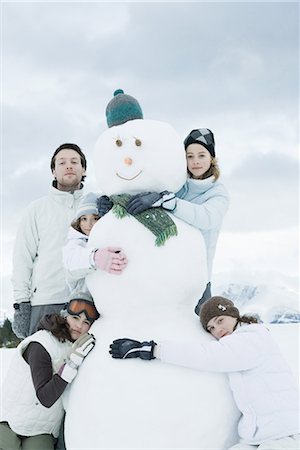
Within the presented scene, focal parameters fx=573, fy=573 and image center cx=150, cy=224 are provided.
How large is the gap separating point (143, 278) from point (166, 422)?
616mm

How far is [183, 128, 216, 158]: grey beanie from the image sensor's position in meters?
2.99

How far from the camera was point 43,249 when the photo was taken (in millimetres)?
3393

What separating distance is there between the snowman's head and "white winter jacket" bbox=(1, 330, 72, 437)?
2.73ft

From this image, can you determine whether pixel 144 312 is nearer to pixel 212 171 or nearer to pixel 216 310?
pixel 216 310

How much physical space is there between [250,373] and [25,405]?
115 cm

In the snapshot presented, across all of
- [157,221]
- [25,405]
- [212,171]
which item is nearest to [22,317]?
[25,405]

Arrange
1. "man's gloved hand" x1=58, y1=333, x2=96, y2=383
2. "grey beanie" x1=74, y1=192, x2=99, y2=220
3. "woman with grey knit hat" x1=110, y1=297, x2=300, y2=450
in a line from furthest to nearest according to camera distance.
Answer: "grey beanie" x1=74, y1=192, x2=99, y2=220 < "man's gloved hand" x1=58, y1=333, x2=96, y2=383 < "woman with grey knit hat" x1=110, y1=297, x2=300, y2=450

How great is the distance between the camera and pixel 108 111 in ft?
9.64

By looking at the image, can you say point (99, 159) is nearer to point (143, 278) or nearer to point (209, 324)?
point (143, 278)

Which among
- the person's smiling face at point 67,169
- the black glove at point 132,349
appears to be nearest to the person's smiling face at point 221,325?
the black glove at point 132,349

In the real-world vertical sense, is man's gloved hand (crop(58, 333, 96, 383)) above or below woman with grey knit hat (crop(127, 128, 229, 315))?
below

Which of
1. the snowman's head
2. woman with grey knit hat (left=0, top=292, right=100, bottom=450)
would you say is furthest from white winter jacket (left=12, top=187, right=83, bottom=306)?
the snowman's head

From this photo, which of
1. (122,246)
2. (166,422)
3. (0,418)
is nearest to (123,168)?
(122,246)

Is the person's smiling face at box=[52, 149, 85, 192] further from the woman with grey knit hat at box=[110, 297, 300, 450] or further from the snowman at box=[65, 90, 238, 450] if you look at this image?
the woman with grey knit hat at box=[110, 297, 300, 450]
